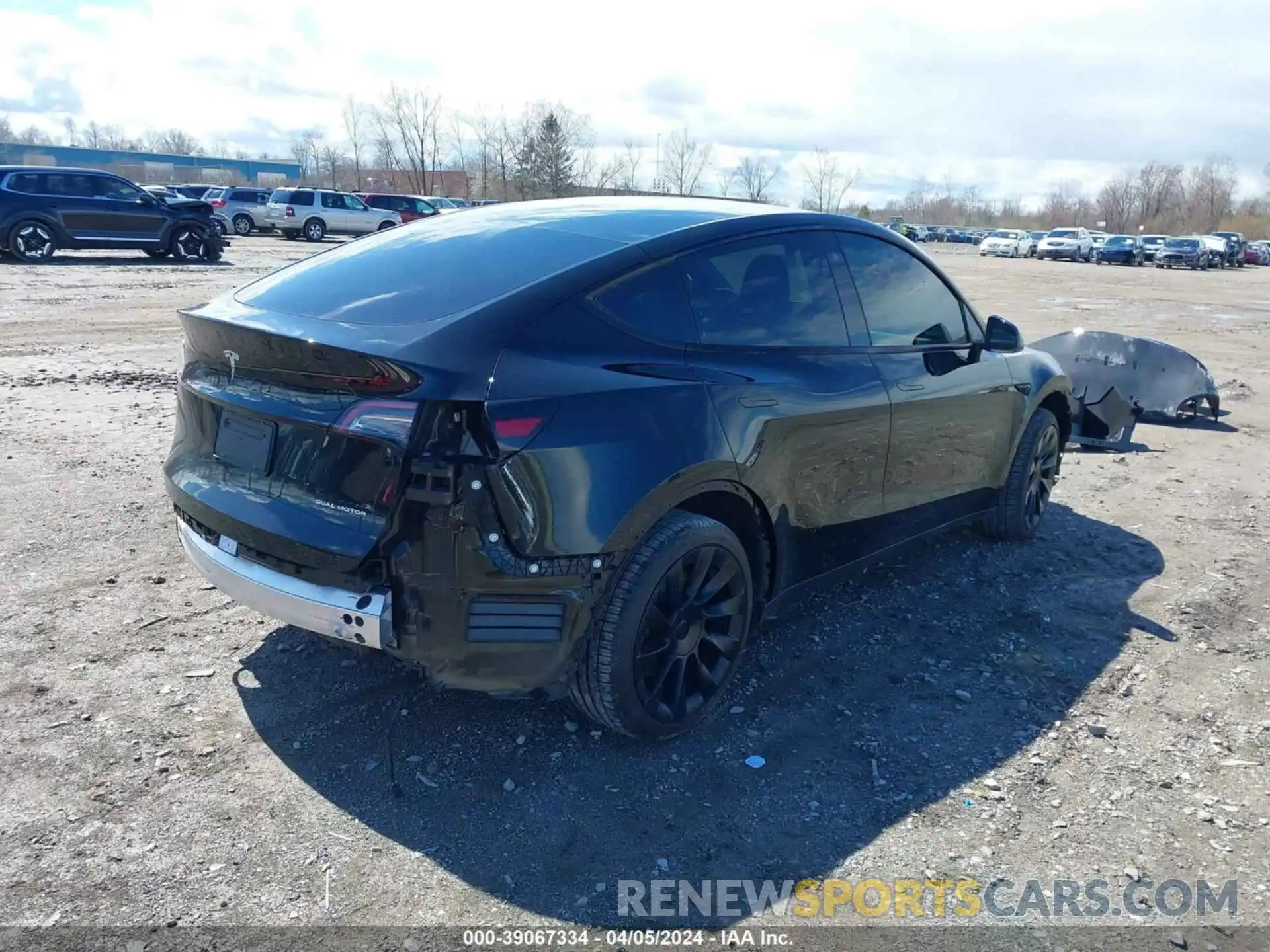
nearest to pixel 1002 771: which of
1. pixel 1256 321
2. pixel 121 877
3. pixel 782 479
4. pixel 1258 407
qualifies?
pixel 782 479

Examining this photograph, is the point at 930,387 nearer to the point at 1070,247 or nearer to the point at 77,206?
the point at 77,206

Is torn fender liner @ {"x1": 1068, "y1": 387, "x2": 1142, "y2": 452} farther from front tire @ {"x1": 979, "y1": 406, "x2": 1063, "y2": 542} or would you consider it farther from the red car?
the red car

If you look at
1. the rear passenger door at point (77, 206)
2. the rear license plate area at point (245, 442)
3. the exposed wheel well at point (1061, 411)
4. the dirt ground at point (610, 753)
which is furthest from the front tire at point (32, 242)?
the exposed wheel well at point (1061, 411)

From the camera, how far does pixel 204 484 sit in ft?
10.8

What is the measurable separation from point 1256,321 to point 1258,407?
12996 millimetres

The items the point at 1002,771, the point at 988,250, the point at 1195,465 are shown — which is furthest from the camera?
the point at 988,250

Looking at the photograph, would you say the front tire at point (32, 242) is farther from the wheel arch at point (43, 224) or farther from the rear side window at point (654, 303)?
the rear side window at point (654, 303)

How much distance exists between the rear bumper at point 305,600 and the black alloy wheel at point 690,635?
837mm

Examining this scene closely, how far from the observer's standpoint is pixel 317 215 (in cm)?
3400

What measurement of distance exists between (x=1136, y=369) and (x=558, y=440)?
7.65 metres

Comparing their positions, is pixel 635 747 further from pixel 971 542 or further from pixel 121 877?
pixel 971 542

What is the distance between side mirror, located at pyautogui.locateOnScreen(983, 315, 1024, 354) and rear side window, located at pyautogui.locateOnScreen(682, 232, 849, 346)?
1.29m

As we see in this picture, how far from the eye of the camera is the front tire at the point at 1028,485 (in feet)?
17.5

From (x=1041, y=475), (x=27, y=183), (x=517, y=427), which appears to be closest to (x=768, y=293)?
(x=517, y=427)
